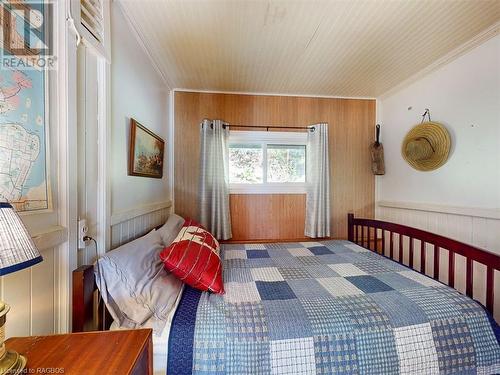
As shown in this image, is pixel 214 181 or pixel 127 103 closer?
→ pixel 127 103

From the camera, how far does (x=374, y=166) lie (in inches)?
104

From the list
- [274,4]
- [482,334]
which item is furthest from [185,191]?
[482,334]

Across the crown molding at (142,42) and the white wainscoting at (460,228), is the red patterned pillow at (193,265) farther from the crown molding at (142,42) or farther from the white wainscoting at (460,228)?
the white wainscoting at (460,228)

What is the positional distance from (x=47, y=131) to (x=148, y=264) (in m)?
0.70

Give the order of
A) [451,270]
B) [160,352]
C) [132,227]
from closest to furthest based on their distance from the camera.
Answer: [160,352], [451,270], [132,227]

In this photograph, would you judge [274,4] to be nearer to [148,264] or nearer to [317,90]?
[317,90]

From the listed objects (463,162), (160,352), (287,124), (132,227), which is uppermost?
(287,124)

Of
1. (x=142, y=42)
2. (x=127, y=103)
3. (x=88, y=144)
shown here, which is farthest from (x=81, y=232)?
(x=142, y=42)

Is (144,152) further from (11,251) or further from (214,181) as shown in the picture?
(11,251)

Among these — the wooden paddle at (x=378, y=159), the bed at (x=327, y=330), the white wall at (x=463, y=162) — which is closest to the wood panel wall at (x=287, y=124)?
the wooden paddle at (x=378, y=159)

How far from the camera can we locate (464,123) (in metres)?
1.76

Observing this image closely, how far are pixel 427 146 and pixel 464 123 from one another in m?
0.31

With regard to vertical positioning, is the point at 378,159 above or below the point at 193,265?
above

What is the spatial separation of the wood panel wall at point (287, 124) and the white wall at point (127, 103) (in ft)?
1.81
